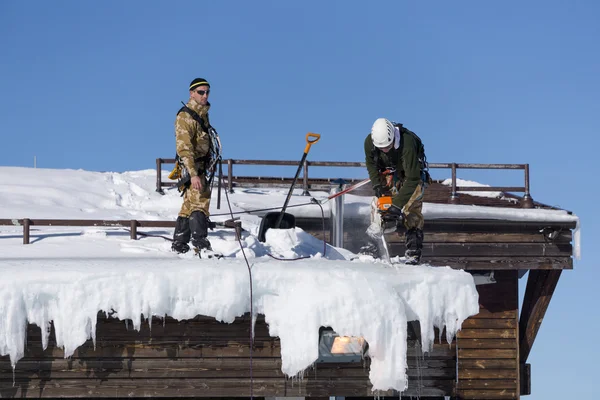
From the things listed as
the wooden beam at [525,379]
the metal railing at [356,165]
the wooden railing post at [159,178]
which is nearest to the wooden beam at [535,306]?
the wooden beam at [525,379]

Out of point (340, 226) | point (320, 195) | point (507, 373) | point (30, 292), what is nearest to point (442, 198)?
point (320, 195)

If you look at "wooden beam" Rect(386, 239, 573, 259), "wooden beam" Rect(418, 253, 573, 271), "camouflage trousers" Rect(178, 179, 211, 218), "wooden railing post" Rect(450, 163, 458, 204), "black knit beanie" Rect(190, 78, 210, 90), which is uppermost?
"black knit beanie" Rect(190, 78, 210, 90)

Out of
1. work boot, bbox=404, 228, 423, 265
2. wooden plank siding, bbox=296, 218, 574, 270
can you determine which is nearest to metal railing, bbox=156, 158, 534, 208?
wooden plank siding, bbox=296, 218, 574, 270

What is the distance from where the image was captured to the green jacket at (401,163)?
9461mm

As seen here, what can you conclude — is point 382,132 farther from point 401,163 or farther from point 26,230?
point 26,230

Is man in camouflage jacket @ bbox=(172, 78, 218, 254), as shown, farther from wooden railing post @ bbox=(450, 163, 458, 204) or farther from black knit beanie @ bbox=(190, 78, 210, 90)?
wooden railing post @ bbox=(450, 163, 458, 204)

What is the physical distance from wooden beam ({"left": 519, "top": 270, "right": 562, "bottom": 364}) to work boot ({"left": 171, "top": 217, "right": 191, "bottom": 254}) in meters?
7.79

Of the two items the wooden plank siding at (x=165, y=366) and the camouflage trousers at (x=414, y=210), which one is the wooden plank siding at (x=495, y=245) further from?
the wooden plank siding at (x=165, y=366)

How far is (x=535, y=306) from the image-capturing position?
609 inches

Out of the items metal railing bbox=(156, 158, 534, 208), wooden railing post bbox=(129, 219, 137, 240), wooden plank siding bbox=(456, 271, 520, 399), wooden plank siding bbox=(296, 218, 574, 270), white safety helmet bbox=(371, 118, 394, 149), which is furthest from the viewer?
metal railing bbox=(156, 158, 534, 208)

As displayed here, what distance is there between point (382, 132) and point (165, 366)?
317 centimetres

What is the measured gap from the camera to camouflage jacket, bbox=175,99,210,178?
902cm

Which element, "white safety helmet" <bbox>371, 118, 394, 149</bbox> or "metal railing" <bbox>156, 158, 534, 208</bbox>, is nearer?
"white safety helmet" <bbox>371, 118, 394, 149</bbox>

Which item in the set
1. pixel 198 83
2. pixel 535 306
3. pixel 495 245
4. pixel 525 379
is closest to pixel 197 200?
pixel 198 83
